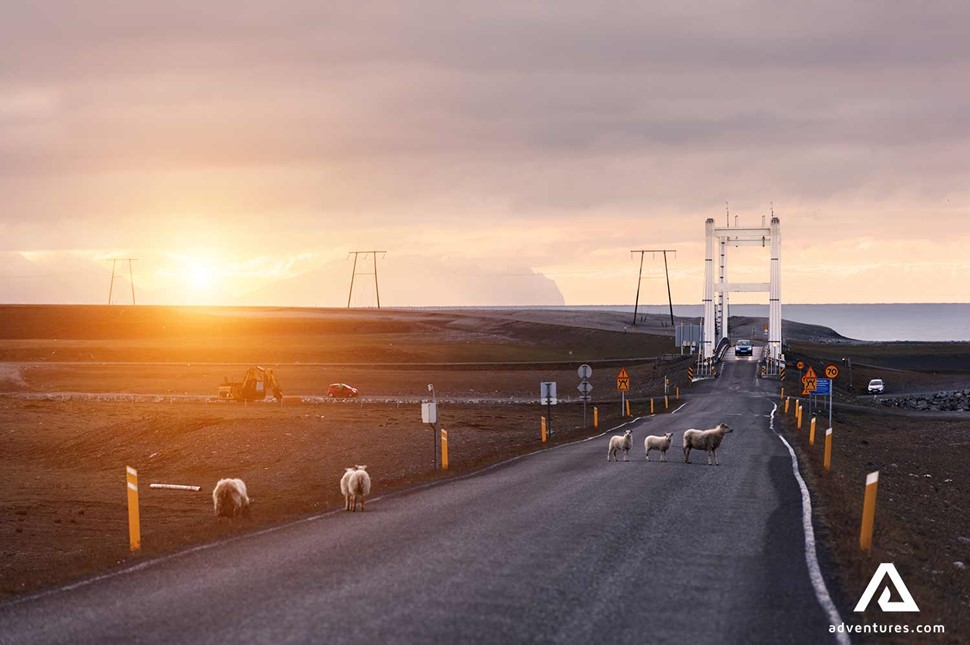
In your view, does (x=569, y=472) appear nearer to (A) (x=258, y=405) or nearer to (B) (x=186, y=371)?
(A) (x=258, y=405)

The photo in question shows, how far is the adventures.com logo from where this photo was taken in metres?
11.6

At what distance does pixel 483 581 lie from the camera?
12836mm

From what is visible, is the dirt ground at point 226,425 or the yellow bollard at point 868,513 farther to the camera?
the dirt ground at point 226,425

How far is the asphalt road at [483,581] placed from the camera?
10.8m

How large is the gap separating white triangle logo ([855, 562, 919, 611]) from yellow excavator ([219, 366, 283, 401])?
6122 cm

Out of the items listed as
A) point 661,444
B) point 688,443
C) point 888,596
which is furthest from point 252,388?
point 888,596

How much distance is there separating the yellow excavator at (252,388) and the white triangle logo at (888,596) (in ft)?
201

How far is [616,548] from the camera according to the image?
15.2 meters

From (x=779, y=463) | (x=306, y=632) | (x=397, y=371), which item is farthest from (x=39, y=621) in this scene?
(x=397, y=371)

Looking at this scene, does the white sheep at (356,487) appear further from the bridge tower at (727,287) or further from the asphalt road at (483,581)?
the bridge tower at (727,287)

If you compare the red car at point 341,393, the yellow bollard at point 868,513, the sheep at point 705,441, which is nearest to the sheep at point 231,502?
the yellow bollard at point 868,513

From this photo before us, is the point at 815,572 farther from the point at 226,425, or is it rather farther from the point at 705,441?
the point at 226,425

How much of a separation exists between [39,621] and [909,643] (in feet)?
31.4

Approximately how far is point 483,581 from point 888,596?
5.11 meters
